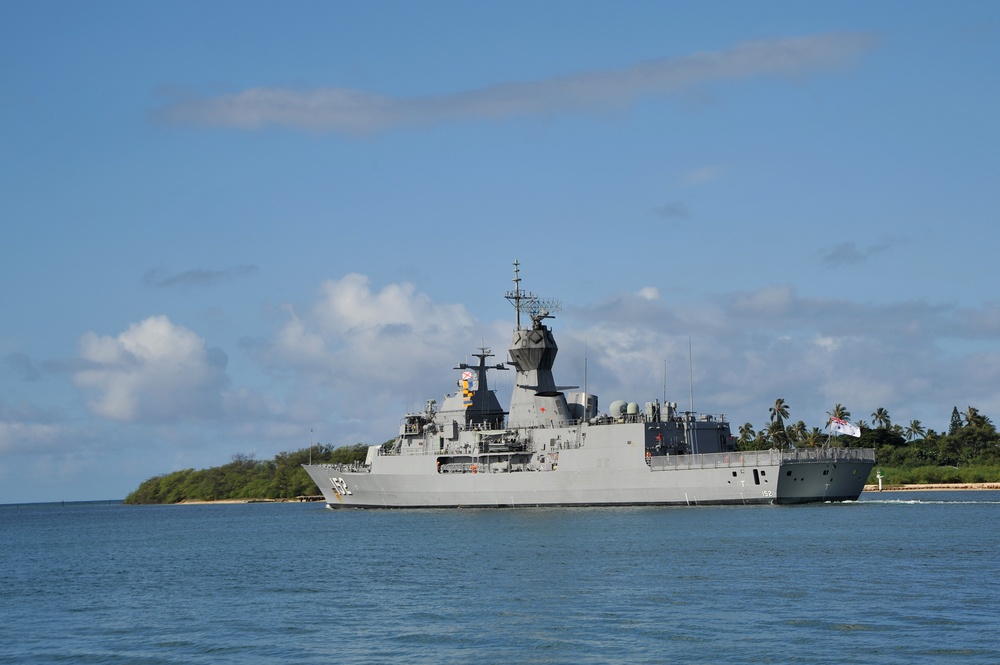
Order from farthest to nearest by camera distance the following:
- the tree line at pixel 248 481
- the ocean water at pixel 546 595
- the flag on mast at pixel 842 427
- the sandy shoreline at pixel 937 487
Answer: the tree line at pixel 248 481 → the sandy shoreline at pixel 937 487 → the flag on mast at pixel 842 427 → the ocean water at pixel 546 595

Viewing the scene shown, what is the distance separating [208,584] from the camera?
3250 cm

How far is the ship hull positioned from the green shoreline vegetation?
3271mm

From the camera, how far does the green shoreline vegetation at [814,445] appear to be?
276ft

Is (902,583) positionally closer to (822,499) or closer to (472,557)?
(472,557)

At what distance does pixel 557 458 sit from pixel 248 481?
8098 cm

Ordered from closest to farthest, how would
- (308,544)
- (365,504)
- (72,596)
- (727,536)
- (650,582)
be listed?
(650,582) < (72,596) < (727,536) < (308,544) < (365,504)

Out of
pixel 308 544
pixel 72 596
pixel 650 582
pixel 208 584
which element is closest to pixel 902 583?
pixel 650 582

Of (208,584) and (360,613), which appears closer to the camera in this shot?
(360,613)

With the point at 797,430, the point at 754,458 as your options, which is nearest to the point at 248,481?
the point at 797,430

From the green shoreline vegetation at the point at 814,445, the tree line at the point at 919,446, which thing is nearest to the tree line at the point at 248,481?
the green shoreline vegetation at the point at 814,445

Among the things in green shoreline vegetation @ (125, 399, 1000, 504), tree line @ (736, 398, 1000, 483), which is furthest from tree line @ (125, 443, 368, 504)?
tree line @ (736, 398, 1000, 483)

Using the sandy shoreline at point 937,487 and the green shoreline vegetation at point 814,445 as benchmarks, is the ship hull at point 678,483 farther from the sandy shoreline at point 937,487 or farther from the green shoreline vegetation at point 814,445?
the sandy shoreline at point 937,487

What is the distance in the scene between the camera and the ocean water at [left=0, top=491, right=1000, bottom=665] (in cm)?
2084

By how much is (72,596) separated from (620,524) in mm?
22579
